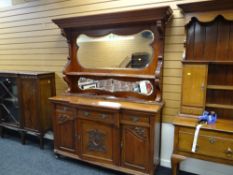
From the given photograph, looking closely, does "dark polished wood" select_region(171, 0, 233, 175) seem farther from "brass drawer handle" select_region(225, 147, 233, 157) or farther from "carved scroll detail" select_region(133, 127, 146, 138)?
"carved scroll detail" select_region(133, 127, 146, 138)

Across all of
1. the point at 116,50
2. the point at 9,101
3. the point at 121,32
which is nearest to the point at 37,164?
the point at 9,101

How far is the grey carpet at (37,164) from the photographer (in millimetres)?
2439

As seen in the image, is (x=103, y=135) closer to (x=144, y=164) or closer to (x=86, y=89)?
(x=144, y=164)

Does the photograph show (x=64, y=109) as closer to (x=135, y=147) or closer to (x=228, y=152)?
(x=135, y=147)

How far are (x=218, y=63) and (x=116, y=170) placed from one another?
5.56 ft

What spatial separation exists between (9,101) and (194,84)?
3086 millimetres

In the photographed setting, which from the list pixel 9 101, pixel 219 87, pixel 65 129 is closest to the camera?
pixel 219 87

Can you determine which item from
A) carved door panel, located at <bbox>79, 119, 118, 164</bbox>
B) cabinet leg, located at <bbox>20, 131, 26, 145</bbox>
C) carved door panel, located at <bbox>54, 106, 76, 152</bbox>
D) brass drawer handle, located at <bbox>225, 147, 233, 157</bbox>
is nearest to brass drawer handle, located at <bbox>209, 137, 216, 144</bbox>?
brass drawer handle, located at <bbox>225, 147, 233, 157</bbox>

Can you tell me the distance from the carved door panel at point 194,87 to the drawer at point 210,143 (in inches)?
11.6

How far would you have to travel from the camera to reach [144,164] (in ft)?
7.04

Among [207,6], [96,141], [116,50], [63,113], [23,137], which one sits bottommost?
[23,137]

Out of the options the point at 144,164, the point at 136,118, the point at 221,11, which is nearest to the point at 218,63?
the point at 221,11

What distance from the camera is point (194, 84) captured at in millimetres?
2008

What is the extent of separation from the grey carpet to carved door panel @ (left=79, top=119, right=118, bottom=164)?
0.20m
